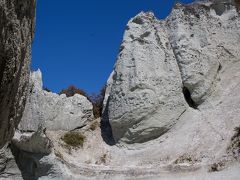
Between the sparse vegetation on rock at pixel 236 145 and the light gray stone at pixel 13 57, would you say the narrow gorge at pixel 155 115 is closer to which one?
the sparse vegetation on rock at pixel 236 145

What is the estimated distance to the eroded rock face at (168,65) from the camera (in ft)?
61.3

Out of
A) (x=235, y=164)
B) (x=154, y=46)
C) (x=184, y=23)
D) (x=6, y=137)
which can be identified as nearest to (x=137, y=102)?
(x=154, y=46)

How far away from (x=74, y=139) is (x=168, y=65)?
5.33m

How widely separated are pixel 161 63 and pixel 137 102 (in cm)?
227

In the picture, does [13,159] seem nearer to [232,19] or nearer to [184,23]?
[184,23]

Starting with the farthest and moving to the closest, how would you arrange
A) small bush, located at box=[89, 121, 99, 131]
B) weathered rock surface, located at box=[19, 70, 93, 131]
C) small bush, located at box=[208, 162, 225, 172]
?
small bush, located at box=[89, 121, 99, 131], weathered rock surface, located at box=[19, 70, 93, 131], small bush, located at box=[208, 162, 225, 172]

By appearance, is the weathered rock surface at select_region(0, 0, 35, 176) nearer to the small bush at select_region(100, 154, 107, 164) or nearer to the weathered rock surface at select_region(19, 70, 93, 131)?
the small bush at select_region(100, 154, 107, 164)

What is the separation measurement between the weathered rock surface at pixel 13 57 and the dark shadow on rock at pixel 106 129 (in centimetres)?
1600

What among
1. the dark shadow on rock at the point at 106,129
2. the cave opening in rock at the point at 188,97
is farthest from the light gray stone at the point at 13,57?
the cave opening in rock at the point at 188,97

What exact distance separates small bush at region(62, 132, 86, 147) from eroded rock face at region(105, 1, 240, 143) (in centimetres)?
154

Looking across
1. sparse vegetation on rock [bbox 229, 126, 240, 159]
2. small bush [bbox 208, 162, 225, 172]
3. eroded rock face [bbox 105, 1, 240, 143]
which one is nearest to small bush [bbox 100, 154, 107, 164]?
eroded rock face [bbox 105, 1, 240, 143]

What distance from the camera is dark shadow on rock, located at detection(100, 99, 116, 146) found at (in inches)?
762

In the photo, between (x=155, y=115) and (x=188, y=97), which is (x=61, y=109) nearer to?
(x=155, y=115)

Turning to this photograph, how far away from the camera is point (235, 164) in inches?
546
